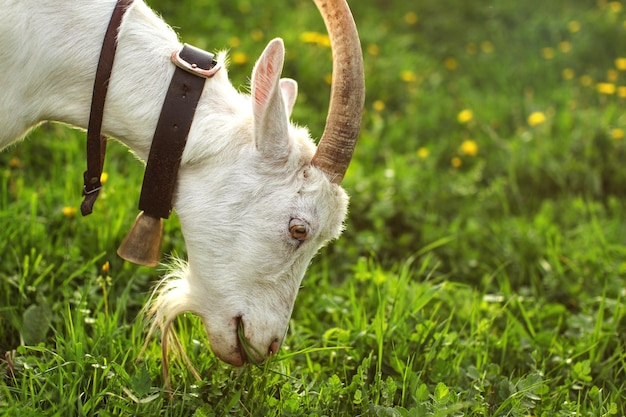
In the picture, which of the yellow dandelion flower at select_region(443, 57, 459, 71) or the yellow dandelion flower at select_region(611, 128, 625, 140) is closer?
the yellow dandelion flower at select_region(611, 128, 625, 140)

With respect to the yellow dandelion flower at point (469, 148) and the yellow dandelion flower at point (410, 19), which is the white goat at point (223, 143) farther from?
the yellow dandelion flower at point (410, 19)

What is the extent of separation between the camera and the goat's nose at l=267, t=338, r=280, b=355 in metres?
2.70

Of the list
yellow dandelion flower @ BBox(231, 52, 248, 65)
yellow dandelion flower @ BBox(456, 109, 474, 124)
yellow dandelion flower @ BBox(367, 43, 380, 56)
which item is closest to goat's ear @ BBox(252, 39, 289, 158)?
yellow dandelion flower @ BBox(231, 52, 248, 65)

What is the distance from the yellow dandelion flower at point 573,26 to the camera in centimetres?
756

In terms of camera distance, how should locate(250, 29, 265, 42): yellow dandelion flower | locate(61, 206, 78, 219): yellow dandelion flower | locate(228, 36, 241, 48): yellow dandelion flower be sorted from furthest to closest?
locate(250, 29, 265, 42): yellow dandelion flower → locate(228, 36, 241, 48): yellow dandelion flower → locate(61, 206, 78, 219): yellow dandelion flower

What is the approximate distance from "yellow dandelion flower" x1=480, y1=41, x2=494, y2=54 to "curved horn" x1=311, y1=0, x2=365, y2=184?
211 inches

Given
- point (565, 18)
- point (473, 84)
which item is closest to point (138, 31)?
point (473, 84)

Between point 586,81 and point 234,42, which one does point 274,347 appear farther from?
point 586,81

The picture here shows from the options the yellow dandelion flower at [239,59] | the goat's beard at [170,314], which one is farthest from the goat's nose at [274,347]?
the yellow dandelion flower at [239,59]

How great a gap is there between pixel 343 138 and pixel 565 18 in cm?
607

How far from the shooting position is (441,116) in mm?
6328

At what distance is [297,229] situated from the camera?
2.56 metres

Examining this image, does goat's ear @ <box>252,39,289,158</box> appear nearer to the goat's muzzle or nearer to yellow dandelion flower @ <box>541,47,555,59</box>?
the goat's muzzle

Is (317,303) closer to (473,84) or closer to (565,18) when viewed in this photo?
(473,84)
